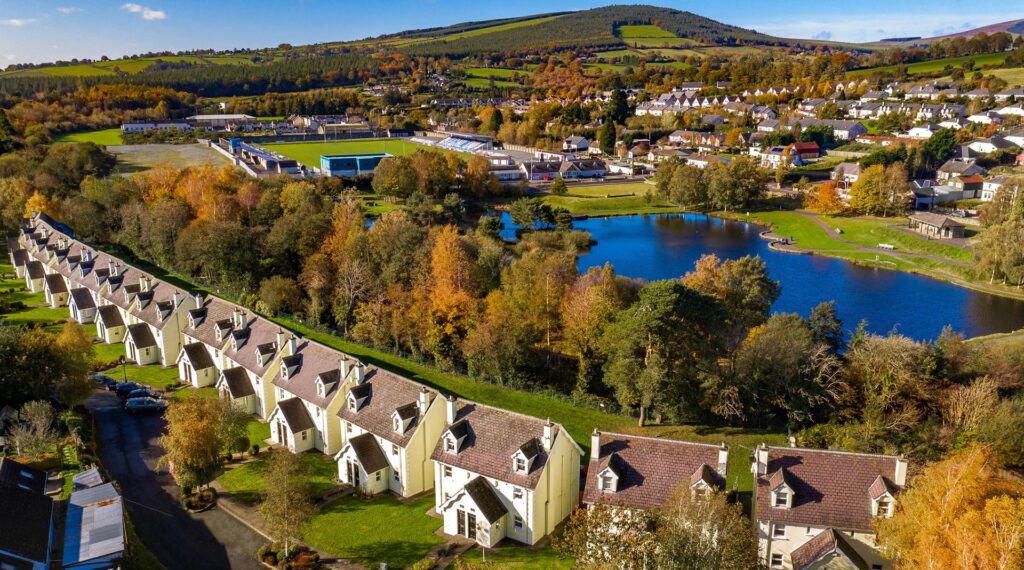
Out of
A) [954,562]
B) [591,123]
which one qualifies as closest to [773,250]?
[954,562]

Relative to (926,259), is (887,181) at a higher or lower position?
higher

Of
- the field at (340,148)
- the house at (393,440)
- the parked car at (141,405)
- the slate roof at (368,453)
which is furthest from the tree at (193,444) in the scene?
the field at (340,148)

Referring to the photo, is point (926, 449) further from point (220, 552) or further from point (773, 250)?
point (773, 250)

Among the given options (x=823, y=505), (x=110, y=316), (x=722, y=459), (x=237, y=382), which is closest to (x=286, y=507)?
(x=237, y=382)

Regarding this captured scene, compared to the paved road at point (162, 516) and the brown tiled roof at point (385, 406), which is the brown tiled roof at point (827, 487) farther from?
the paved road at point (162, 516)

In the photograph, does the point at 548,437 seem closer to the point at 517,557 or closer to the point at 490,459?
the point at 490,459

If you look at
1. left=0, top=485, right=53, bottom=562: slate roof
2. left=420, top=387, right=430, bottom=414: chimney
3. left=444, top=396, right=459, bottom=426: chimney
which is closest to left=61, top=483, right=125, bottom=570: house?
left=0, top=485, right=53, bottom=562: slate roof

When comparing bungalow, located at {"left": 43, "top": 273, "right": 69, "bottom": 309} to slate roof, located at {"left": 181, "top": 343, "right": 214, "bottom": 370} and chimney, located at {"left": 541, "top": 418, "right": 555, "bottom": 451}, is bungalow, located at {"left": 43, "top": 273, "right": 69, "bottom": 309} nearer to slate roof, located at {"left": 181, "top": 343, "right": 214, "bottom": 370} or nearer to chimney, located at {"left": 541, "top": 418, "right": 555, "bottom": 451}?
slate roof, located at {"left": 181, "top": 343, "right": 214, "bottom": 370}
